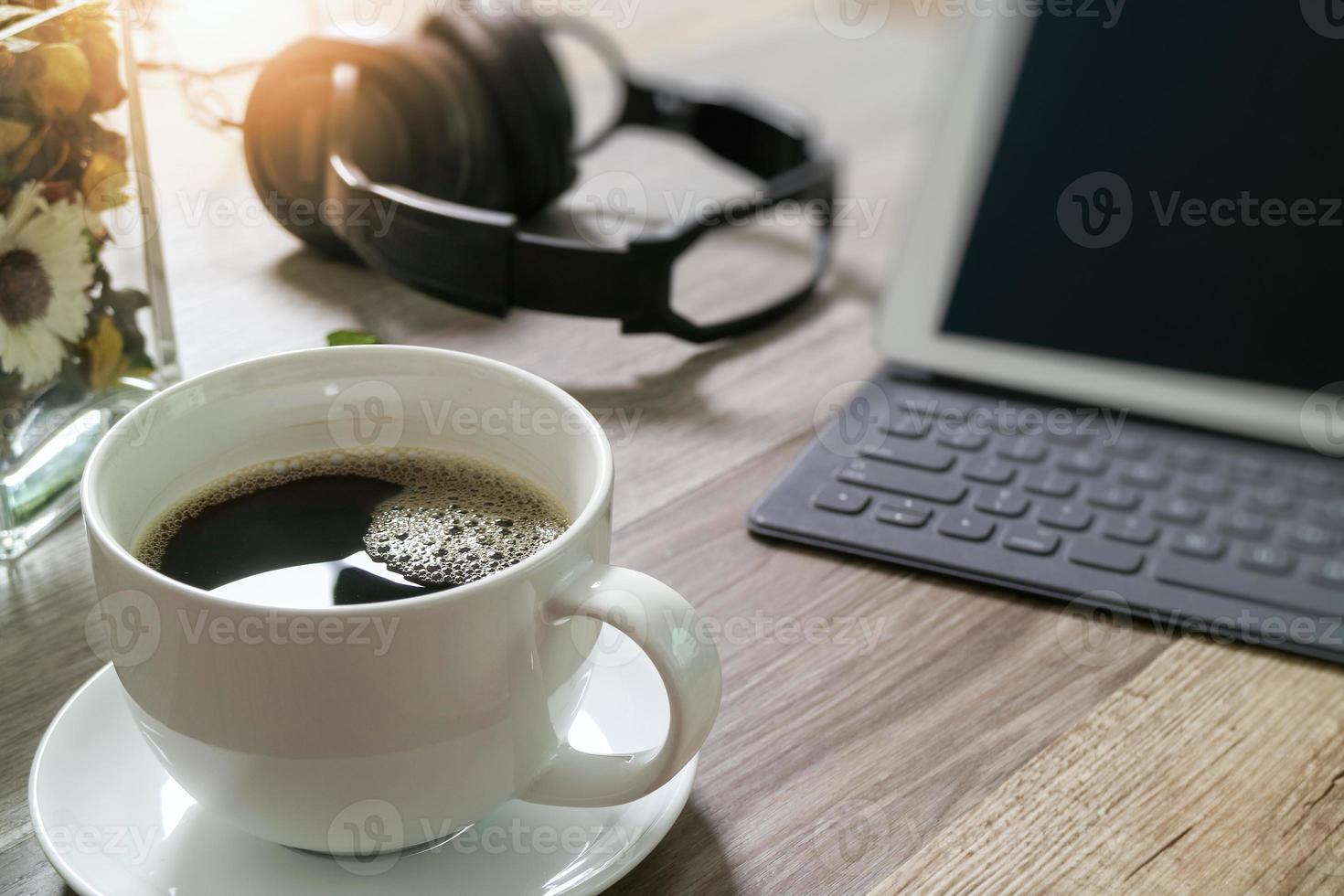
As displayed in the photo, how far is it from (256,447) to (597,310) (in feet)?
0.89

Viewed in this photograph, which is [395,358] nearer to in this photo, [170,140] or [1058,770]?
[1058,770]

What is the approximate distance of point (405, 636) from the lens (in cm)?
30

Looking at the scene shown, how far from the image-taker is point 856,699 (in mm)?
454

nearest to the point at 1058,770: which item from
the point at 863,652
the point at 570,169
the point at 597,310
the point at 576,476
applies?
the point at 863,652

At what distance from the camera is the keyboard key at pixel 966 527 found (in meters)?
0.53

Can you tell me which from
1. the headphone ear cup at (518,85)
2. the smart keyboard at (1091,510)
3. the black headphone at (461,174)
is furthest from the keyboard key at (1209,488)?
the headphone ear cup at (518,85)

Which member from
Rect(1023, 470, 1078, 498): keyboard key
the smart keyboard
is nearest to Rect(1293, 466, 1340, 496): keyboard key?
the smart keyboard

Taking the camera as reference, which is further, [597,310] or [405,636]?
[597,310]

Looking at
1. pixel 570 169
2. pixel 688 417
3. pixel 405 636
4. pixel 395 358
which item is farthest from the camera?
pixel 570 169

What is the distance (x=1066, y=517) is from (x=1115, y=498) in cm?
3

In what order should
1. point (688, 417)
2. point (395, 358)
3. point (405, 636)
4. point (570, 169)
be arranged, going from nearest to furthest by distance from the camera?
point (405, 636)
point (395, 358)
point (688, 417)
point (570, 169)

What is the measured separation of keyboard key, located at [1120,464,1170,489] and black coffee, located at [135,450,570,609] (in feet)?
0.95

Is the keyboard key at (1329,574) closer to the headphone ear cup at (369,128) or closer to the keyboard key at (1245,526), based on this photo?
the keyboard key at (1245,526)

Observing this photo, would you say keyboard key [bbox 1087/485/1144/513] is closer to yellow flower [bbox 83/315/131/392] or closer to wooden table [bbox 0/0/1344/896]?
wooden table [bbox 0/0/1344/896]
